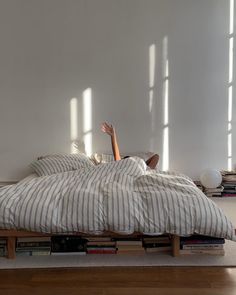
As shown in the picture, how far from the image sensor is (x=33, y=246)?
2422 millimetres

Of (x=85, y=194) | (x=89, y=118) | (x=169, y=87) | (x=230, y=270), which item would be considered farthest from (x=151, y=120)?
(x=230, y=270)

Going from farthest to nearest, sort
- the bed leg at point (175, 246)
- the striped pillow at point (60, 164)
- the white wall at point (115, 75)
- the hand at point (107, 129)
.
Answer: the white wall at point (115, 75)
the hand at point (107, 129)
the striped pillow at point (60, 164)
the bed leg at point (175, 246)

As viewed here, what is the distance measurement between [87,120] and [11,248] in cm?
223

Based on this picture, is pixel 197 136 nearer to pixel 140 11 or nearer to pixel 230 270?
pixel 140 11

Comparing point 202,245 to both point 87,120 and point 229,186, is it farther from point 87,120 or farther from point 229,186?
point 87,120

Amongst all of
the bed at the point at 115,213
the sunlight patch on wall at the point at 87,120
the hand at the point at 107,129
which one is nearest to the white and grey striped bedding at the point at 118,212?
the bed at the point at 115,213

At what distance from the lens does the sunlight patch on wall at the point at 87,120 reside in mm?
4324

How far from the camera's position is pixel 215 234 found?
2227 mm

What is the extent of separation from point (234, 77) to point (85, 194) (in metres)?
2.78

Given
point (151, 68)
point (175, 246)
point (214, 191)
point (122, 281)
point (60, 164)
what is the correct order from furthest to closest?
point (151, 68) → point (214, 191) → point (60, 164) → point (175, 246) → point (122, 281)

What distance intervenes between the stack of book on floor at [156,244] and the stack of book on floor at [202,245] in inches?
4.6

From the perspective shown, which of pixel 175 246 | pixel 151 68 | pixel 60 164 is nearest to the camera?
pixel 175 246

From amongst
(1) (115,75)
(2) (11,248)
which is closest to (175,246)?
(2) (11,248)

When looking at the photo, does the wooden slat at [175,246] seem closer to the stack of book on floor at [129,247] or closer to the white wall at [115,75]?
the stack of book on floor at [129,247]
